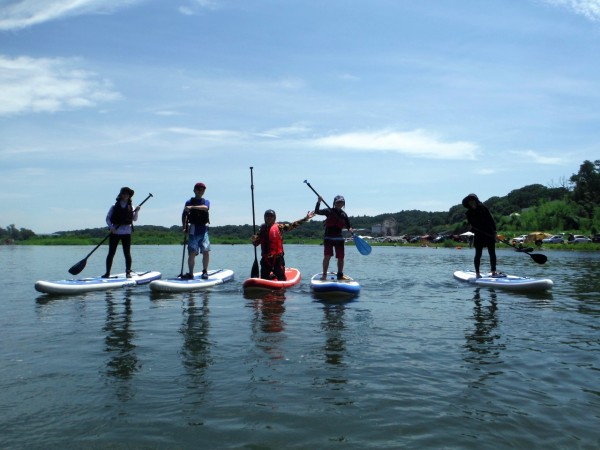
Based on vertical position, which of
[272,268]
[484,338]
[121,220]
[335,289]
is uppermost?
[121,220]

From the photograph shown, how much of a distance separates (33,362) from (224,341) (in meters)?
2.28

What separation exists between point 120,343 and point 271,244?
6.01 m

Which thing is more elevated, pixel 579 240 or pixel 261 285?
pixel 261 285

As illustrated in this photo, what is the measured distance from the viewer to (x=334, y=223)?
12.3m

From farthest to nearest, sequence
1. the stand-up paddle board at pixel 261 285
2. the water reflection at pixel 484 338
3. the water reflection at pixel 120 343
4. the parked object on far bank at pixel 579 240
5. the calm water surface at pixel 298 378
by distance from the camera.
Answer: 1. the parked object on far bank at pixel 579 240
2. the stand-up paddle board at pixel 261 285
3. the water reflection at pixel 484 338
4. the water reflection at pixel 120 343
5. the calm water surface at pixel 298 378

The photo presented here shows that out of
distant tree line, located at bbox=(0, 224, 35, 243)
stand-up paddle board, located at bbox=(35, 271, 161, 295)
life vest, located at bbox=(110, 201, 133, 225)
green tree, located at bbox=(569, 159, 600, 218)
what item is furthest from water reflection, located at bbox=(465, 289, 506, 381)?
distant tree line, located at bbox=(0, 224, 35, 243)

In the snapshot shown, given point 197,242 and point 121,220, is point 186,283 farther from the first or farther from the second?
point 121,220

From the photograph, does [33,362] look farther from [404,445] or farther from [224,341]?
[404,445]

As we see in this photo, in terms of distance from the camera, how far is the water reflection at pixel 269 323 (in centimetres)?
629

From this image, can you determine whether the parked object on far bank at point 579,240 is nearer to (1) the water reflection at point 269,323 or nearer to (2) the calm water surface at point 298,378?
(2) the calm water surface at point 298,378

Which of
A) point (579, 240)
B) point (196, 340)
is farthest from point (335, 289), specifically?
point (579, 240)

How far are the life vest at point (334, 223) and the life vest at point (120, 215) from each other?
5318 millimetres

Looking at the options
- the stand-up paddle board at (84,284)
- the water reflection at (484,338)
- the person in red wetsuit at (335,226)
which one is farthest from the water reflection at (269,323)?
the stand-up paddle board at (84,284)

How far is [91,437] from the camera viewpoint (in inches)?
141
